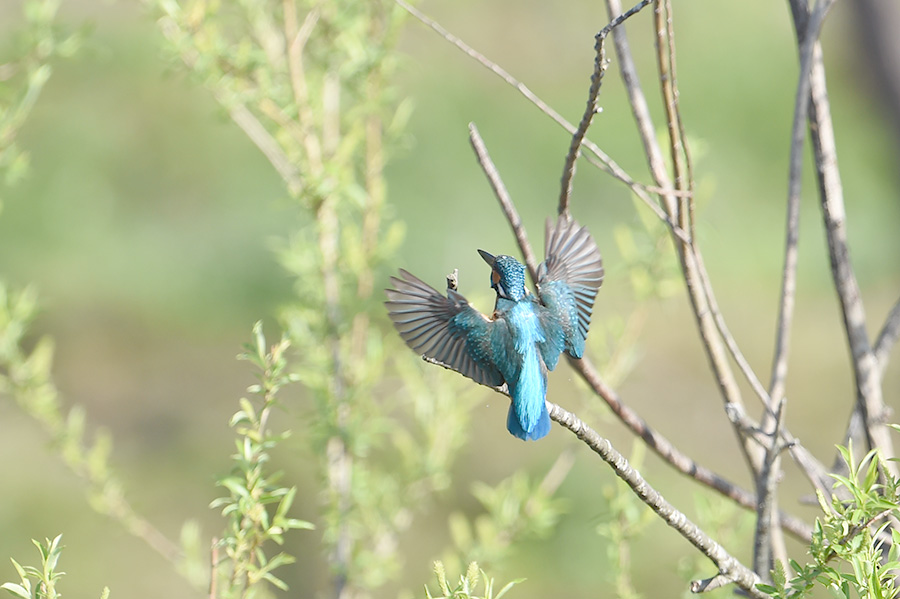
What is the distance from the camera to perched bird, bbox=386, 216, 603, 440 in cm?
101

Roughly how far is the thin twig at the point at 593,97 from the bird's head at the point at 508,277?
89mm

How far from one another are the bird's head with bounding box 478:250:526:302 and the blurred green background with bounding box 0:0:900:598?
144 centimetres

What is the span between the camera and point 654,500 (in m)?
0.82

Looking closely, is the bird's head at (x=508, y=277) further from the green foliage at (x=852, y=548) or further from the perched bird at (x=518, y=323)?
the green foliage at (x=852, y=548)

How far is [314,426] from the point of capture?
4.98ft

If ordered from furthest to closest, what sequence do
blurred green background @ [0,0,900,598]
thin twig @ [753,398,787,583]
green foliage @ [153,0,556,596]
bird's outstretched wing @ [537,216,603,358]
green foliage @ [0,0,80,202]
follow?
1. blurred green background @ [0,0,900,598]
2. green foliage @ [153,0,556,596]
3. green foliage @ [0,0,80,202]
4. bird's outstretched wing @ [537,216,603,358]
5. thin twig @ [753,398,787,583]

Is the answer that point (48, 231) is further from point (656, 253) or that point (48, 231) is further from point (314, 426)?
point (656, 253)

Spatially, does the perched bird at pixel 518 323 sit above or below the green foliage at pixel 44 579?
above

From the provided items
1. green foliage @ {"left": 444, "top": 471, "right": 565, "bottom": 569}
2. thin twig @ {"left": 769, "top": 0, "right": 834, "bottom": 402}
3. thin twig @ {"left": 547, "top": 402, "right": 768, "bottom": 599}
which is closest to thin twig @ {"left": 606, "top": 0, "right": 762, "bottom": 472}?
thin twig @ {"left": 769, "top": 0, "right": 834, "bottom": 402}

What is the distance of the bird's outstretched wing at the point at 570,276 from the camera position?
3.49ft

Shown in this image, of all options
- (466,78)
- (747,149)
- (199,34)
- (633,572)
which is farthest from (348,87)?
(747,149)

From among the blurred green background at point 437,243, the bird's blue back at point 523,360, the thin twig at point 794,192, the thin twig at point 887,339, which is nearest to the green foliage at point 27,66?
the bird's blue back at point 523,360

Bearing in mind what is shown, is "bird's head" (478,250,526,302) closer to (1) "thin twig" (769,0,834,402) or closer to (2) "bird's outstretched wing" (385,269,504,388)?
(2) "bird's outstretched wing" (385,269,504,388)

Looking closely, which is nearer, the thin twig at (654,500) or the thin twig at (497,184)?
the thin twig at (654,500)
